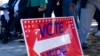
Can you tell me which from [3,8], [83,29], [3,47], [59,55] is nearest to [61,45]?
[59,55]

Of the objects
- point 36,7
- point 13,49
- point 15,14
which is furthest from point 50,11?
point 13,49

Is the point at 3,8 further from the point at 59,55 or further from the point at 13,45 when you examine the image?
the point at 59,55

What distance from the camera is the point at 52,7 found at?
5.68 meters

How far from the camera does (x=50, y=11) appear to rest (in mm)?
5707

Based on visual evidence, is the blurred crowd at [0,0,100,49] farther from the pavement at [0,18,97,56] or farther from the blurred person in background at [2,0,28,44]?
the pavement at [0,18,97,56]

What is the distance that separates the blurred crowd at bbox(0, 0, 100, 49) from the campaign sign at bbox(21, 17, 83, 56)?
174cm

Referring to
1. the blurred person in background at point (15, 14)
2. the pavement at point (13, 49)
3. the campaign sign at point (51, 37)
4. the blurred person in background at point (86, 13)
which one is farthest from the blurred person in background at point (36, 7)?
the campaign sign at point (51, 37)

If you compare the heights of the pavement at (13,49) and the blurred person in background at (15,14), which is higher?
the blurred person in background at (15,14)

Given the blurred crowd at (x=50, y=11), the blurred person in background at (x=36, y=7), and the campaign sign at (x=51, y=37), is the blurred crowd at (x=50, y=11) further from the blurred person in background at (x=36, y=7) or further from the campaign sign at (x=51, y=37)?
the campaign sign at (x=51, y=37)

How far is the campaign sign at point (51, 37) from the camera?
3.20m

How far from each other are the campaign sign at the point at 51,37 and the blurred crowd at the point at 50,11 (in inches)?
68.3

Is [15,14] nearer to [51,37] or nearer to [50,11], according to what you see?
[50,11]

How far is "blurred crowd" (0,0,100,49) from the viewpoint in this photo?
5.51 m

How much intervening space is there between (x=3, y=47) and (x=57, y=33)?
2.89 m
